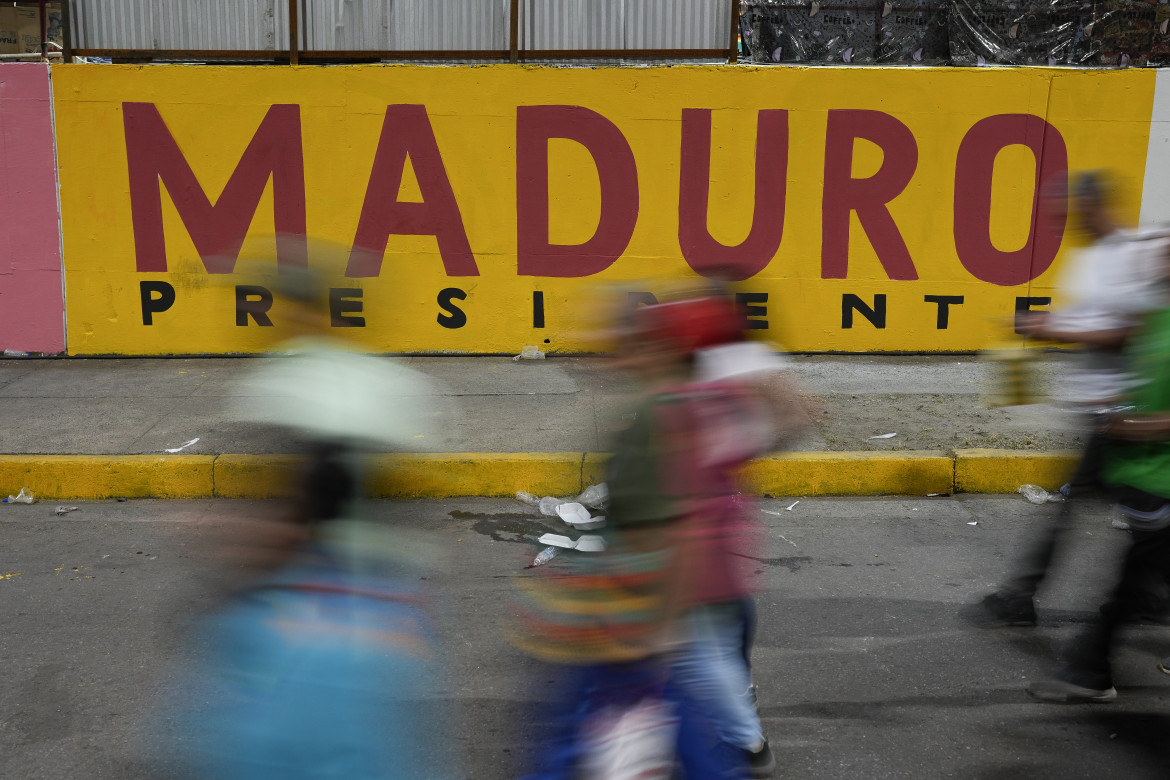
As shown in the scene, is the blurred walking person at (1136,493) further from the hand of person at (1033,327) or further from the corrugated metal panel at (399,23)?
the corrugated metal panel at (399,23)

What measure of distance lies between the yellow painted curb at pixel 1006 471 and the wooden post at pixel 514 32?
17.0 feet

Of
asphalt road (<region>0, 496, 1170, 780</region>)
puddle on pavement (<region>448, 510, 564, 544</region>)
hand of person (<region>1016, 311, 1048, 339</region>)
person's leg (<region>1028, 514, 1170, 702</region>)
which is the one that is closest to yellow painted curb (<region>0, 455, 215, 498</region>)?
asphalt road (<region>0, 496, 1170, 780</region>)

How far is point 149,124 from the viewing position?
9.07m

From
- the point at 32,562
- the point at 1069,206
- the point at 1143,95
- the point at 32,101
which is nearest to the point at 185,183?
the point at 32,101

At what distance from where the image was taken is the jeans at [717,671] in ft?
8.99

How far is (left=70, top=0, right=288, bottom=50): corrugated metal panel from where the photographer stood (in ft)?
30.1

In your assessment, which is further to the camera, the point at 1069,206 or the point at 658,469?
the point at 1069,206

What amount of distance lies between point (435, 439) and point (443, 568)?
5.60 feet

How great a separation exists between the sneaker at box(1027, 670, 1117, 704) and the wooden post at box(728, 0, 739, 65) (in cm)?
661

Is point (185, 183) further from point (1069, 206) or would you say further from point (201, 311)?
point (1069, 206)

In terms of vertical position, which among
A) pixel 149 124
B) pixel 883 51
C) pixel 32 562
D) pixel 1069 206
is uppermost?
pixel 883 51

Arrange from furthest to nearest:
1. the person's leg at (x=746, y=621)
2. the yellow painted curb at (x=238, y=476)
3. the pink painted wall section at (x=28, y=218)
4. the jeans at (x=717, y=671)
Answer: the pink painted wall section at (x=28, y=218) → the yellow painted curb at (x=238, y=476) → the person's leg at (x=746, y=621) → the jeans at (x=717, y=671)

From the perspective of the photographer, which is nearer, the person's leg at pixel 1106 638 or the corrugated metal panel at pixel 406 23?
the person's leg at pixel 1106 638

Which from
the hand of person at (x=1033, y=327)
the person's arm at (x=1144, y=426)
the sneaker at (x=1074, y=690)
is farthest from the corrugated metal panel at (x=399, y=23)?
the sneaker at (x=1074, y=690)
